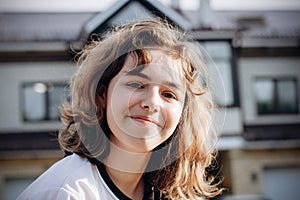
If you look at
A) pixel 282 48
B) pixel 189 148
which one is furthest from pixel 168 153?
pixel 282 48

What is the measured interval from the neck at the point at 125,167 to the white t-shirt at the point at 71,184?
0.08 ft

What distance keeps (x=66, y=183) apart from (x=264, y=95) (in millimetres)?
6255

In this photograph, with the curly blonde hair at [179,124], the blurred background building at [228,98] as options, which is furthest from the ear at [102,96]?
the blurred background building at [228,98]

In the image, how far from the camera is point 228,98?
6.41m

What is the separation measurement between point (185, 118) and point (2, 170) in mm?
5645

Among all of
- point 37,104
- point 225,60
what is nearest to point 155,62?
point 225,60

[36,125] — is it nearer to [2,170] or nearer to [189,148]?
[2,170]

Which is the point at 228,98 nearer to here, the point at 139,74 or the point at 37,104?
the point at 37,104

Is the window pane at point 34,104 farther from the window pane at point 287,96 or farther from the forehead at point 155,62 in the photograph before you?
the forehead at point 155,62

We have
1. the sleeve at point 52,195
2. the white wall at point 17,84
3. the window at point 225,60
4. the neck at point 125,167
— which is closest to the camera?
the sleeve at point 52,195

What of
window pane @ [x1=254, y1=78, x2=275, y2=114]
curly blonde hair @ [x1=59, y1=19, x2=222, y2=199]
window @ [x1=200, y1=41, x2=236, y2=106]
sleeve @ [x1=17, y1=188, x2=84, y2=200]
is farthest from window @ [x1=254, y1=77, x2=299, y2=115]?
sleeve @ [x1=17, y1=188, x2=84, y2=200]

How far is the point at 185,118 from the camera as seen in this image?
82 centimetres

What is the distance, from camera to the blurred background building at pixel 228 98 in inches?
242

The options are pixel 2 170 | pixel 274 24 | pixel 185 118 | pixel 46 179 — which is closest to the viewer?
pixel 46 179
